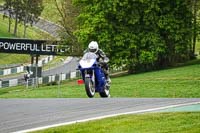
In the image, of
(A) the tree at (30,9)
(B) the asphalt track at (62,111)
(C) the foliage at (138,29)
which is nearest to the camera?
(B) the asphalt track at (62,111)

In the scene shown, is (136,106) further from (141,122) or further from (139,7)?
(139,7)

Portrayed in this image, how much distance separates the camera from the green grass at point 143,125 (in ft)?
32.1

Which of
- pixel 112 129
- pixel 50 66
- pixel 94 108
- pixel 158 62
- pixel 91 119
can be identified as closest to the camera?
pixel 112 129

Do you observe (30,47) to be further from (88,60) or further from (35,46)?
(88,60)

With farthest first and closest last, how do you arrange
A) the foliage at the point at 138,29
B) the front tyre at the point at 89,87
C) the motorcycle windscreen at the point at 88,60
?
the foliage at the point at 138,29, the front tyre at the point at 89,87, the motorcycle windscreen at the point at 88,60

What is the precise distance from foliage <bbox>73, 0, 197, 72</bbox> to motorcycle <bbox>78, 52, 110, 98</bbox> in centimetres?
2655

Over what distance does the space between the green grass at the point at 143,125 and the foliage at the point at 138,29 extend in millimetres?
34225

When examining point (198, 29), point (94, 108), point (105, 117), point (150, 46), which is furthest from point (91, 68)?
point (198, 29)

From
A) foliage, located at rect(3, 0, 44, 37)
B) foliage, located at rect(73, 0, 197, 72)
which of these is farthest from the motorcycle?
foliage, located at rect(3, 0, 44, 37)

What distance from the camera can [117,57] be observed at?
46656mm

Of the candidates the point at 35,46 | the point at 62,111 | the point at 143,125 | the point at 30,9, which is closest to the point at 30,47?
the point at 35,46

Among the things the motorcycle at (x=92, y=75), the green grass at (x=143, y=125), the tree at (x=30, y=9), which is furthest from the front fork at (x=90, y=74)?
the tree at (x=30, y=9)

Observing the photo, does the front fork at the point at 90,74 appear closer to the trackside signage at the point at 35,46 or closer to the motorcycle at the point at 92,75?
the motorcycle at the point at 92,75

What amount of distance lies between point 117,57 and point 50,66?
29.5m
